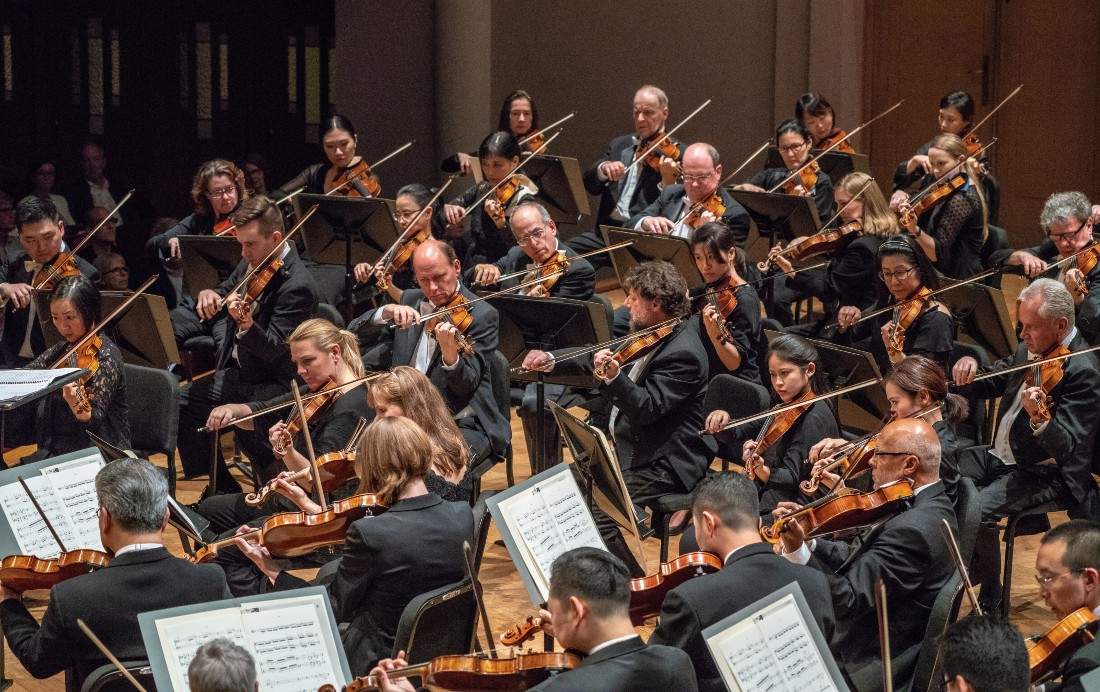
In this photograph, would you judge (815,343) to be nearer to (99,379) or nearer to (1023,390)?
(1023,390)

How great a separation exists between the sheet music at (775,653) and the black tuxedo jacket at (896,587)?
757mm

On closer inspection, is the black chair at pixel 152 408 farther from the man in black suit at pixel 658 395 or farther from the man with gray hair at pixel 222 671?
the man with gray hair at pixel 222 671

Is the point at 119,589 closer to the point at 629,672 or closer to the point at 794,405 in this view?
the point at 629,672

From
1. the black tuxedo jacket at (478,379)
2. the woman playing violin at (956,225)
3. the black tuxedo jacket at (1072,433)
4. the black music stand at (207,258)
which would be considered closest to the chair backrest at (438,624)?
the black tuxedo jacket at (478,379)

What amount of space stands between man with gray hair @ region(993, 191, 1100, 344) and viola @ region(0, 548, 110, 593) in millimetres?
4226

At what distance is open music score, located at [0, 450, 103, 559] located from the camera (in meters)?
4.25

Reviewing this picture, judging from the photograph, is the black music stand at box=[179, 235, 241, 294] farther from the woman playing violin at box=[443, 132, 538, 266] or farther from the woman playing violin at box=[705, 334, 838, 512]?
the woman playing violin at box=[705, 334, 838, 512]

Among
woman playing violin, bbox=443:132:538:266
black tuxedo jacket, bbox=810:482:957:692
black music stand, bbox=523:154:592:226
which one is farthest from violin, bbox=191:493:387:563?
black music stand, bbox=523:154:592:226

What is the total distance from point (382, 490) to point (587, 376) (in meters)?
1.95

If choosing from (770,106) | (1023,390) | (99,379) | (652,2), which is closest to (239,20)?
(652,2)

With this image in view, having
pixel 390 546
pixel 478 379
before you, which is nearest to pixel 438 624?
pixel 390 546

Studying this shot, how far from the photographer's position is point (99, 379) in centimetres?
555

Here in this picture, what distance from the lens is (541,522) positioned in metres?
4.05

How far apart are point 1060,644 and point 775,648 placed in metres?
0.86
